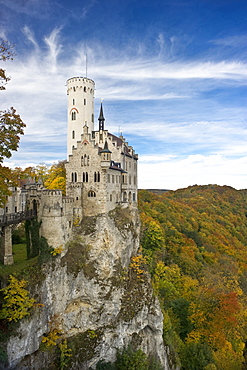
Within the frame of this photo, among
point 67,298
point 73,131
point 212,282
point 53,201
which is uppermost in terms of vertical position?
point 73,131

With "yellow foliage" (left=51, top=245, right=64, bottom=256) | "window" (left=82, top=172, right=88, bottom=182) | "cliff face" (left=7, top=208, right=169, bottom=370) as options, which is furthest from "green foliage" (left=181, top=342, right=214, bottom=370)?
"window" (left=82, top=172, right=88, bottom=182)

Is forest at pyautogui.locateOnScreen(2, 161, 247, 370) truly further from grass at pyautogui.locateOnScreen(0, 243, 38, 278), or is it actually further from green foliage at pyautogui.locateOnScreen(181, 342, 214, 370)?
grass at pyautogui.locateOnScreen(0, 243, 38, 278)

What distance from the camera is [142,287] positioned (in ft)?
113

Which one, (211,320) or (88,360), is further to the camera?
(211,320)

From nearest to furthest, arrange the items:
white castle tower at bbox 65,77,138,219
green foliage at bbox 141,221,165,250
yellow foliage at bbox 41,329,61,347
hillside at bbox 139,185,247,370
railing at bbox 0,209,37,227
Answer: railing at bbox 0,209,37,227
yellow foliage at bbox 41,329,61,347
white castle tower at bbox 65,77,138,219
hillside at bbox 139,185,247,370
green foliage at bbox 141,221,165,250

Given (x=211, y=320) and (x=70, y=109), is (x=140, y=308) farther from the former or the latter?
(x=70, y=109)

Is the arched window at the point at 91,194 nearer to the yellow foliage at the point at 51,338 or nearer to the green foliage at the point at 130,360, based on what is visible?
the yellow foliage at the point at 51,338

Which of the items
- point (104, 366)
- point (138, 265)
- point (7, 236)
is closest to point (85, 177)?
point (7, 236)

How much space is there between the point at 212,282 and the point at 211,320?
8161mm

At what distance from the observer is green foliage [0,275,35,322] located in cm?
2262

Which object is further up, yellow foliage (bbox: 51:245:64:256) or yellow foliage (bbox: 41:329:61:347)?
yellow foliage (bbox: 51:245:64:256)

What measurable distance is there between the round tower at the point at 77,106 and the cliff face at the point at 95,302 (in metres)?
12.9

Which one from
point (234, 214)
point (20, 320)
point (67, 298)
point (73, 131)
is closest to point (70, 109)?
point (73, 131)

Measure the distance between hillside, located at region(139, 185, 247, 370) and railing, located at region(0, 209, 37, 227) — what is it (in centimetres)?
2213
